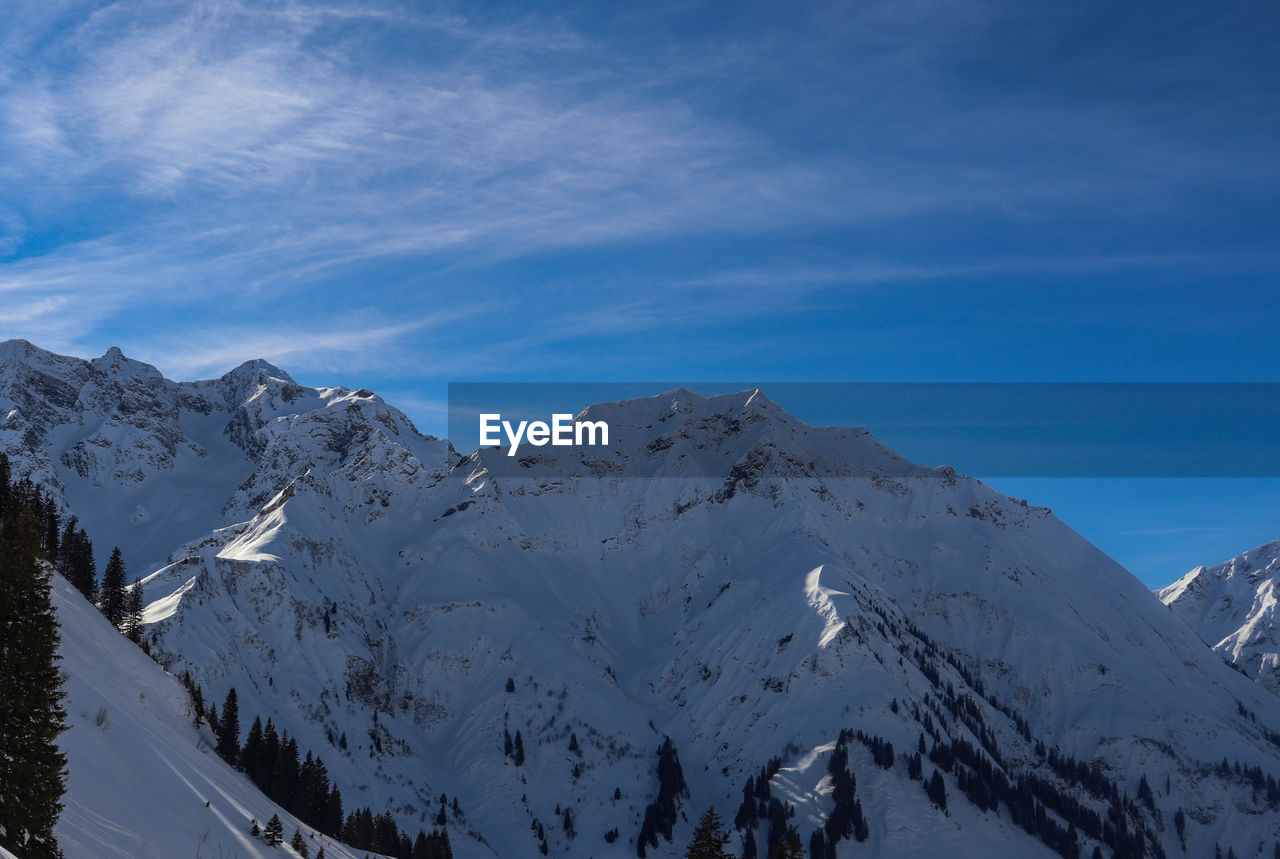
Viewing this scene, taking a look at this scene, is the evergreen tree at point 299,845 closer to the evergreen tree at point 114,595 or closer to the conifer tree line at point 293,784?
the conifer tree line at point 293,784

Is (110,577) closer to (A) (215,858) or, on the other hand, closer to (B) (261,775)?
(B) (261,775)

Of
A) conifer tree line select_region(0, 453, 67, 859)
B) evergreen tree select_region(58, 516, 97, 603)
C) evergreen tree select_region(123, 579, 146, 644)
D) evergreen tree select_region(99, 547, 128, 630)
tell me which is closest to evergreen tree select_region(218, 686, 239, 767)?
evergreen tree select_region(123, 579, 146, 644)

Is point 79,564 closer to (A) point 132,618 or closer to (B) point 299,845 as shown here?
(A) point 132,618

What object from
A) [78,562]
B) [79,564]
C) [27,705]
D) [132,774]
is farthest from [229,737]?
[27,705]

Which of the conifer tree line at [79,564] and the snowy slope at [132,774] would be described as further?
the conifer tree line at [79,564]

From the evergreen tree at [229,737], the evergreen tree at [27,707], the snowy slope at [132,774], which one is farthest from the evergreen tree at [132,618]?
the evergreen tree at [27,707]

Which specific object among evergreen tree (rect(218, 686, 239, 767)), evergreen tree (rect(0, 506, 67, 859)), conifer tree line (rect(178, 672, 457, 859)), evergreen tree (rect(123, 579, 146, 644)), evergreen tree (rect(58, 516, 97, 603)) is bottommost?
conifer tree line (rect(178, 672, 457, 859))

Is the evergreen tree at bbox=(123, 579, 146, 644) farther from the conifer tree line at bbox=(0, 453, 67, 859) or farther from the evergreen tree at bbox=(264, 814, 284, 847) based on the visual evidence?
the conifer tree line at bbox=(0, 453, 67, 859)
